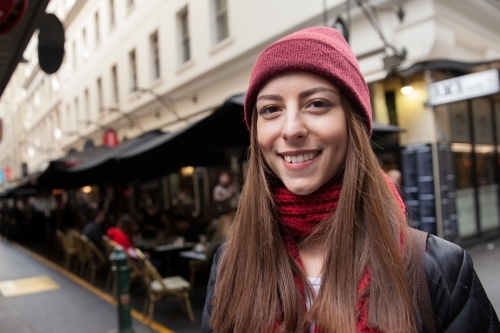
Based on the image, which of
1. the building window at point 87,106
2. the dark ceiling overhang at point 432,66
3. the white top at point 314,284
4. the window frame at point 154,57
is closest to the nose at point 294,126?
the white top at point 314,284

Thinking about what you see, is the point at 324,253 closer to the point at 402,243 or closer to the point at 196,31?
the point at 402,243

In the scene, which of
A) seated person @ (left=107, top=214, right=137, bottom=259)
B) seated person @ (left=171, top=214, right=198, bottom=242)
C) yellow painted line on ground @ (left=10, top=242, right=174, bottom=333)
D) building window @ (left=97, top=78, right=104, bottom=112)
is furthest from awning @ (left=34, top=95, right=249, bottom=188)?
building window @ (left=97, top=78, right=104, bottom=112)

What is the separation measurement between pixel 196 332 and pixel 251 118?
483 cm

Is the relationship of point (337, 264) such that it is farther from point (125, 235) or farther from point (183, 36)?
point (183, 36)

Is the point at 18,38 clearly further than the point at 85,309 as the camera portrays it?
No

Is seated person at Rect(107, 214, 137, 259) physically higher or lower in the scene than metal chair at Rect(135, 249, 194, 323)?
higher

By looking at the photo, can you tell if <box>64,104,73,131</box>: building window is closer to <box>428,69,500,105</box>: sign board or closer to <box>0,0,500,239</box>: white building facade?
<box>0,0,500,239</box>: white building facade

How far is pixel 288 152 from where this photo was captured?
1307 millimetres

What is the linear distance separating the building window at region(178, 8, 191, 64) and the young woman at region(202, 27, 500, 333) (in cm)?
1432

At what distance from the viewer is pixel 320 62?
125 cm

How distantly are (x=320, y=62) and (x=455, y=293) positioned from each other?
74 centimetres

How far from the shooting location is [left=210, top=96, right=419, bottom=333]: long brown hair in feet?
3.76

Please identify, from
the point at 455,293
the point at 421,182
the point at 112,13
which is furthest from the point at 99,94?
the point at 455,293

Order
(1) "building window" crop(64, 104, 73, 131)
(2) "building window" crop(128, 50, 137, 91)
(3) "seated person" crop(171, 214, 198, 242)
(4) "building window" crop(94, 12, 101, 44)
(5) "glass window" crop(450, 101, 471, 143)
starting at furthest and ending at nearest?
(1) "building window" crop(64, 104, 73, 131) → (4) "building window" crop(94, 12, 101, 44) → (2) "building window" crop(128, 50, 137, 91) → (3) "seated person" crop(171, 214, 198, 242) → (5) "glass window" crop(450, 101, 471, 143)
